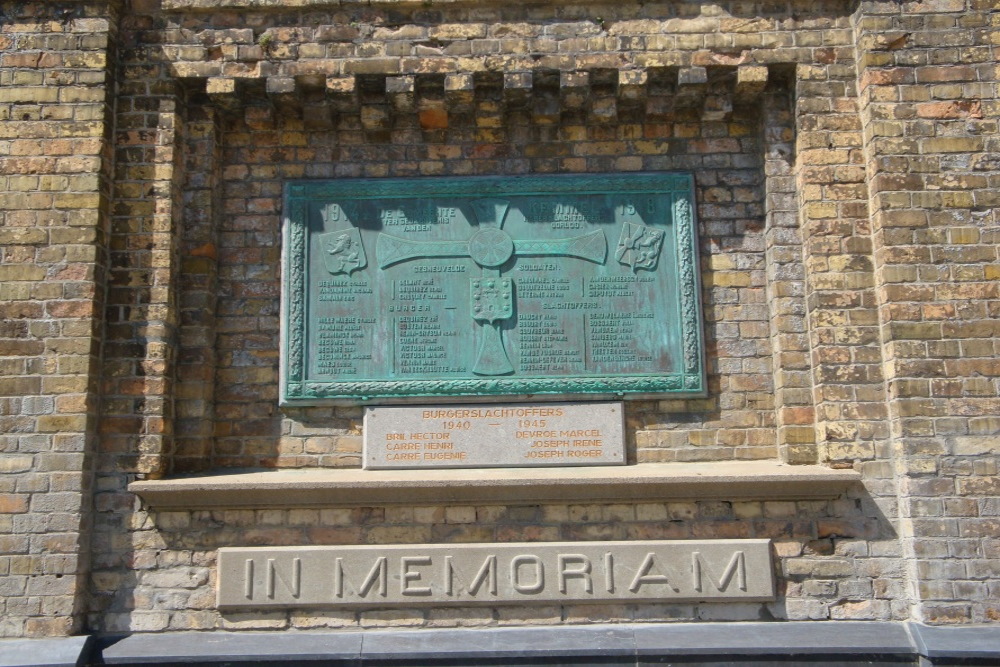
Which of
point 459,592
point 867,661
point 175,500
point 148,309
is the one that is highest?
point 148,309

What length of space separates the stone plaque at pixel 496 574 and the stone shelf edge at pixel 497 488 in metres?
0.27

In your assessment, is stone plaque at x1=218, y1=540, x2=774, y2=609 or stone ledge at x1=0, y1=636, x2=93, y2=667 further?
stone plaque at x1=218, y1=540, x2=774, y2=609

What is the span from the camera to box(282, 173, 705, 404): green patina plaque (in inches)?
223

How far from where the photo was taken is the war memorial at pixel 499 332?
512cm

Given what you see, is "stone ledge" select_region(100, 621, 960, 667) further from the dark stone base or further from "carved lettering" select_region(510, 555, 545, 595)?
"carved lettering" select_region(510, 555, 545, 595)

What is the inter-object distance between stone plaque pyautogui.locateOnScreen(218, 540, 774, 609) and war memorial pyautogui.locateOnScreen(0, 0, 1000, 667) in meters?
0.02

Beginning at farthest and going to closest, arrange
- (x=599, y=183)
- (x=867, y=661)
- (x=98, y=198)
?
(x=599, y=183) < (x=98, y=198) < (x=867, y=661)

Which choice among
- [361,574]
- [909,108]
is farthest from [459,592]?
[909,108]

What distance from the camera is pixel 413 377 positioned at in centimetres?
565

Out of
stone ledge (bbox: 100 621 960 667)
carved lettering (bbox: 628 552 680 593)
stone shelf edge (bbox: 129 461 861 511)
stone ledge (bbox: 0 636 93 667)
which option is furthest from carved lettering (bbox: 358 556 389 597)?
stone ledge (bbox: 0 636 93 667)

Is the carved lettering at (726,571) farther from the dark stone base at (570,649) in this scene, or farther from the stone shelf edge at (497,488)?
the stone shelf edge at (497,488)

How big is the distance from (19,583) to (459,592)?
2.53m

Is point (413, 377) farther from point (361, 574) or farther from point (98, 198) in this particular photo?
point (98, 198)


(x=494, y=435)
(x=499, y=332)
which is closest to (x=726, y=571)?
(x=494, y=435)
